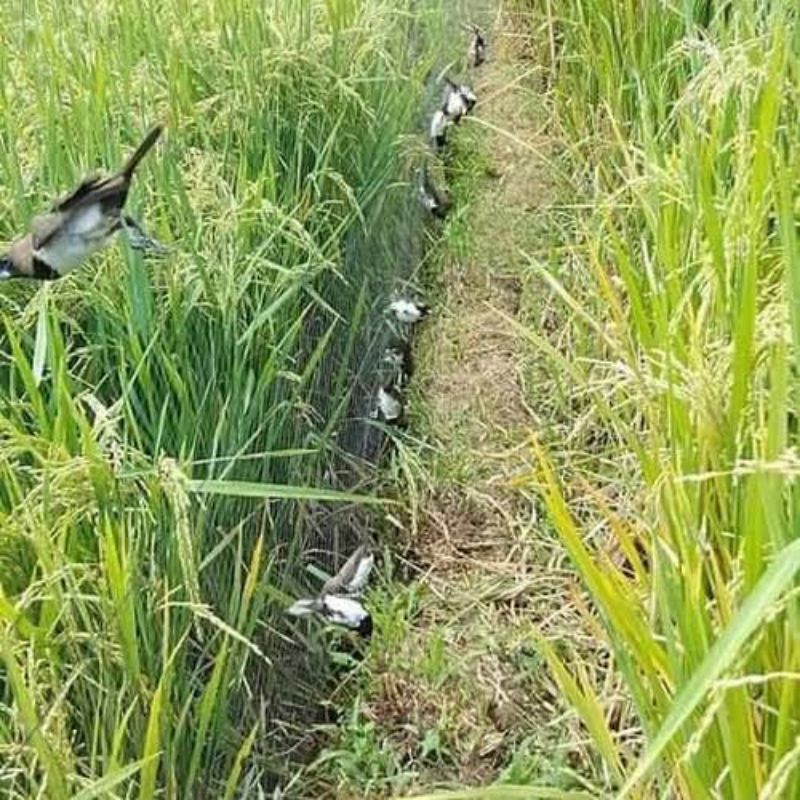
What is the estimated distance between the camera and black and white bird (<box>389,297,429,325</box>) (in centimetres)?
286

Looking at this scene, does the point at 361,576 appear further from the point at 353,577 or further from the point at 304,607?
the point at 304,607

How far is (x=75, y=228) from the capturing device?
1.64 meters

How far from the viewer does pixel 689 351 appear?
4.95ft

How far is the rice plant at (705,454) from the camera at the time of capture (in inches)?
43.3

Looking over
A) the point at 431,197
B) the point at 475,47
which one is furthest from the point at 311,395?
the point at 475,47

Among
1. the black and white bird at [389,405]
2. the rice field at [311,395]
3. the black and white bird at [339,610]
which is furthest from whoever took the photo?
the black and white bird at [389,405]

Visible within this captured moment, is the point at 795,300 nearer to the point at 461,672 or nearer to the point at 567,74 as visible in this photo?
the point at 461,672

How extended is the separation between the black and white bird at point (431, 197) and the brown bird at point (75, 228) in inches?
65.2

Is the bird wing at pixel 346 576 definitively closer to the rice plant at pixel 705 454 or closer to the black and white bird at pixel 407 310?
the rice plant at pixel 705 454

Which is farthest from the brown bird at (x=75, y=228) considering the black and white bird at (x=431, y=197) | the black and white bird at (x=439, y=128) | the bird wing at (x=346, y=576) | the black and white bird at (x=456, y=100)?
the black and white bird at (x=456, y=100)

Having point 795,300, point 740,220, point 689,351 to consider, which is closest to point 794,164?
point 740,220

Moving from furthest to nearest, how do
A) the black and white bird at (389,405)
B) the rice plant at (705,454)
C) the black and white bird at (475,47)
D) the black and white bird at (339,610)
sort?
1. the black and white bird at (475,47)
2. the black and white bird at (389,405)
3. the black and white bird at (339,610)
4. the rice plant at (705,454)

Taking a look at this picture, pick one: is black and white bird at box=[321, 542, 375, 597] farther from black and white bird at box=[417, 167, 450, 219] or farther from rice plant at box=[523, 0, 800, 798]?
black and white bird at box=[417, 167, 450, 219]

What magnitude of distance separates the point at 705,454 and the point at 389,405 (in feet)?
4.25
